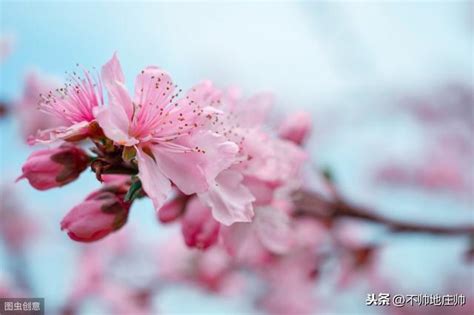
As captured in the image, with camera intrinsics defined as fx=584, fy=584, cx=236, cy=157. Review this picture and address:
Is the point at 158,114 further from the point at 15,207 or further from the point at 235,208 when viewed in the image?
the point at 15,207

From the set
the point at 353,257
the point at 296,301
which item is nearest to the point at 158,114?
the point at 353,257

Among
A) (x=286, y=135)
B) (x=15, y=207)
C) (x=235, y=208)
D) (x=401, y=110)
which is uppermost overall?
(x=401, y=110)

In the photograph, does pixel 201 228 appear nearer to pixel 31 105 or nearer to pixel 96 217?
pixel 96 217

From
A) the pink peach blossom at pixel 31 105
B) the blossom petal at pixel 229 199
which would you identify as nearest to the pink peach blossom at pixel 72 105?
the blossom petal at pixel 229 199

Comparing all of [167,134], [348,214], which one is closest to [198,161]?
[167,134]

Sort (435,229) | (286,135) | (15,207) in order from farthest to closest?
1. (15,207)
2. (435,229)
3. (286,135)

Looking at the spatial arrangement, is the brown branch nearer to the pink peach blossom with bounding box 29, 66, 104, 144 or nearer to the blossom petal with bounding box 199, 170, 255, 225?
the blossom petal with bounding box 199, 170, 255, 225
